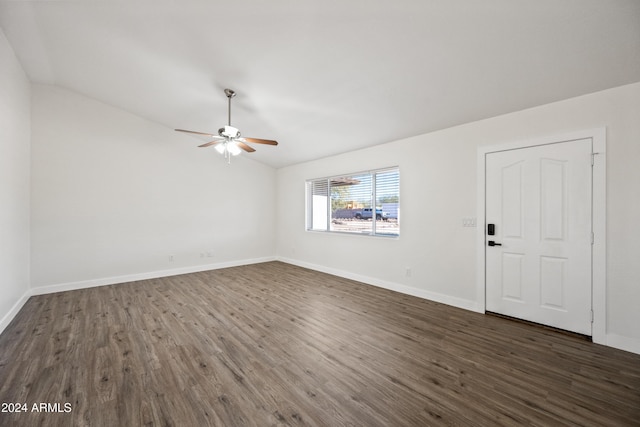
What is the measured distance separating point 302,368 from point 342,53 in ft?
9.79

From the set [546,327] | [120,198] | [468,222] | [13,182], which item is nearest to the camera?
[546,327]

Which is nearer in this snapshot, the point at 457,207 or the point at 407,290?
the point at 457,207

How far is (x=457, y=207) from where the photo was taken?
354 cm

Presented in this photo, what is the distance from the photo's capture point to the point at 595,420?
159 centimetres

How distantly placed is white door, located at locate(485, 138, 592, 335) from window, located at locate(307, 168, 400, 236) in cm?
150

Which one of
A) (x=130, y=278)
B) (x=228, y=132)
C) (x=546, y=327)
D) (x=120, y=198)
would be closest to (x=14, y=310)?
(x=130, y=278)

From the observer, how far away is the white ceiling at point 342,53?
6.52 ft

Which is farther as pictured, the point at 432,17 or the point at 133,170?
the point at 133,170

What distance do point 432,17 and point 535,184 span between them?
2.27m

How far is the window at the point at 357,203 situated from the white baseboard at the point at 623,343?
2557mm

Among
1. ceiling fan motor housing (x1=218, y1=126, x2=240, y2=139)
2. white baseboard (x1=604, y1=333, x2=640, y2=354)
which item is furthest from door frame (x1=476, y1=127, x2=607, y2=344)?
ceiling fan motor housing (x1=218, y1=126, x2=240, y2=139)

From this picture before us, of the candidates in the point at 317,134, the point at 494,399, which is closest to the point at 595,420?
the point at 494,399

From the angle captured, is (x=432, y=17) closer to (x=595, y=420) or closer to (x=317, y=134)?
(x=317, y=134)

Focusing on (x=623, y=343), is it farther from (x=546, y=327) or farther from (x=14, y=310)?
(x=14, y=310)
